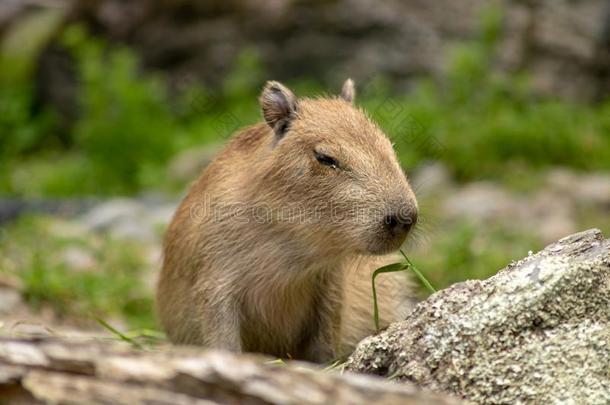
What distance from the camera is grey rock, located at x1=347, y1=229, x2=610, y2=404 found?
10.4 ft

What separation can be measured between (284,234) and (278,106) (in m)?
0.66

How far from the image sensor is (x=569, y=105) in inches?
455

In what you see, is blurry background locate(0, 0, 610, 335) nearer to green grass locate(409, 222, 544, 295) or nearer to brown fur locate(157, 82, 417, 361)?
green grass locate(409, 222, 544, 295)

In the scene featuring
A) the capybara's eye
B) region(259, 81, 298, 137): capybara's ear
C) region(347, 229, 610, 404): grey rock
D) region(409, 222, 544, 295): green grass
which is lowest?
region(409, 222, 544, 295): green grass

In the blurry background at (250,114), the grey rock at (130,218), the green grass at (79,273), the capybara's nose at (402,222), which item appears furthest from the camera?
the grey rock at (130,218)

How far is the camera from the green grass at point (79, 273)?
6719 mm

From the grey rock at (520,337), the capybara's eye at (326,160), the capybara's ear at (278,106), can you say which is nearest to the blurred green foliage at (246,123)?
the capybara's ear at (278,106)

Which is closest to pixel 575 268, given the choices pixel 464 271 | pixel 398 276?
pixel 398 276

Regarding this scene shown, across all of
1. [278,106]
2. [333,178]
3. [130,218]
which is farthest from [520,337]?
[130,218]

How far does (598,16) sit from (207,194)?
8.64 meters

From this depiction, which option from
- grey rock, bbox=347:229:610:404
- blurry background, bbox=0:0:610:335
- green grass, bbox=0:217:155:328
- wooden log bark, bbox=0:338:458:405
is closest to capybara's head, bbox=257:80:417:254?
grey rock, bbox=347:229:610:404

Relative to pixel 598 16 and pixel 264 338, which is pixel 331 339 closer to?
pixel 264 338

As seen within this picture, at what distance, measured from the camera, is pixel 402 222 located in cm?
419

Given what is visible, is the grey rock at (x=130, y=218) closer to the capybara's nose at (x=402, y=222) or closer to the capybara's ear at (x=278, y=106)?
the capybara's ear at (x=278, y=106)
